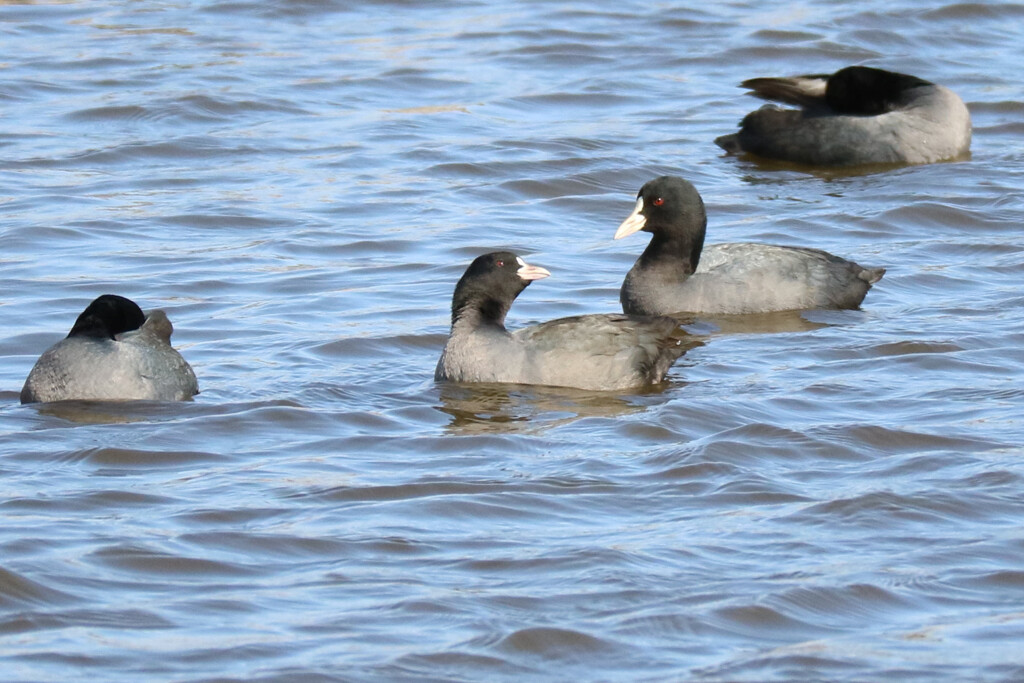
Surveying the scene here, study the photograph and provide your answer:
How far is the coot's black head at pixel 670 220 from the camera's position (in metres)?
10.4

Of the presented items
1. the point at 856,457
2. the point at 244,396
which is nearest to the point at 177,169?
the point at 244,396

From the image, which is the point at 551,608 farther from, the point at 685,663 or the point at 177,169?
the point at 177,169

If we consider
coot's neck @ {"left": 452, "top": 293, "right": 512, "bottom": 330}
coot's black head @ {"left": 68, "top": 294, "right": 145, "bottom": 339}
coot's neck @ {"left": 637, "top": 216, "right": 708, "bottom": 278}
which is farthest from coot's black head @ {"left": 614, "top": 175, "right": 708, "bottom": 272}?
coot's black head @ {"left": 68, "top": 294, "right": 145, "bottom": 339}

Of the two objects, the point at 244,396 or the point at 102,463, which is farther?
the point at 244,396

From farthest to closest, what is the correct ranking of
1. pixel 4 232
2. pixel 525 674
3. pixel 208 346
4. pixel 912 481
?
pixel 4 232
pixel 208 346
pixel 912 481
pixel 525 674

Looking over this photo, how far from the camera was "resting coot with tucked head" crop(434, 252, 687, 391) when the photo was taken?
28.1 ft

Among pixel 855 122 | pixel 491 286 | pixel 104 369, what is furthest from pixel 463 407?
pixel 855 122

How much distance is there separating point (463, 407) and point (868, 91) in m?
6.98

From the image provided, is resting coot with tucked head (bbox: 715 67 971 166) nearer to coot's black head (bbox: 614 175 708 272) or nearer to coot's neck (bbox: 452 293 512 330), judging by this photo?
coot's black head (bbox: 614 175 708 272)

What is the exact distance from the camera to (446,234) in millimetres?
11898

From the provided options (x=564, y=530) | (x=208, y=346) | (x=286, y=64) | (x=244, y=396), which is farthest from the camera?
(x=286, y=64)

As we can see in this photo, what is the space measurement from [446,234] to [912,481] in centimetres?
545

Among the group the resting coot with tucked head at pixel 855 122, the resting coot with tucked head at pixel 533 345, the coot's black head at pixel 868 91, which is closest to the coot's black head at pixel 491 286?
the resting coot with tucked head at pixel 533 345

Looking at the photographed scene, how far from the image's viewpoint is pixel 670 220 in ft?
34.0
